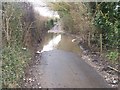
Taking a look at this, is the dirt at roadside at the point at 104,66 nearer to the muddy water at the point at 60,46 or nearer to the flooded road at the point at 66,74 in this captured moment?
the flooded road at the point at 66,74

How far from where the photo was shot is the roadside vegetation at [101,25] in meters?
10.5

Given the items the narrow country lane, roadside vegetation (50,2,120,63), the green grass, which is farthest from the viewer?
roadside vegetation (50,2,120,63)

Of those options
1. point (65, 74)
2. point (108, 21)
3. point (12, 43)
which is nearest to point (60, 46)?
point (108, 21)

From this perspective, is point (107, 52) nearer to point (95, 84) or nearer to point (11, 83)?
point (95, 84)

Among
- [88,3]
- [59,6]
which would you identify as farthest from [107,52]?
[59,6]

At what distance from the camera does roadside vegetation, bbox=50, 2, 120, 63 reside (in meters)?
10.5

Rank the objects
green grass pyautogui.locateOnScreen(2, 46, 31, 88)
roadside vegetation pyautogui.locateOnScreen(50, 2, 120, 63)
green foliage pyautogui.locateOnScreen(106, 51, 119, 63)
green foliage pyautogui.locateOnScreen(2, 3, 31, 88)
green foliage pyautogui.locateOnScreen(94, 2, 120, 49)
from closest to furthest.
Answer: green grass pyautogui.locateOnScreen(2, 46, 31, 88)
green foliage pyautogui.locateOnScreen(2, 3, 31, 88)
green foliage pyautogui.locateOnScreen(106, 51, 119, 63)
green foliage pyautogui.locateOnScreen(94, 2, 120, 49)
roadside vegetation pyautogui.locateOnScreen(50, 2, 120, 63)

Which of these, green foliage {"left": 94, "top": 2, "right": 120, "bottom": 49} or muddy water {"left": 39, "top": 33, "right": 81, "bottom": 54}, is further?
muddy water {"left": 39, "top": 33, "right": 81, "bottom": 54}

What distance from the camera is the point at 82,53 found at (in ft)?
43.7

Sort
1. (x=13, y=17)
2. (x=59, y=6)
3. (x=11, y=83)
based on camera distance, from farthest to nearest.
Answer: (x=59, y=6) < (x=13, y=17) < (x=11, y=83)

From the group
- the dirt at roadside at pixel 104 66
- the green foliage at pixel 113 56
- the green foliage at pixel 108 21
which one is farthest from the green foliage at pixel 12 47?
the green foliage at pixel 108 21

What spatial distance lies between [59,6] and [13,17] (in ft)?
33.6

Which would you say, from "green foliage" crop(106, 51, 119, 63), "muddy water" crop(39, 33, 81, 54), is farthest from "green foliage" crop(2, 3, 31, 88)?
"muddy water" crop(39, 33, 81, 54)

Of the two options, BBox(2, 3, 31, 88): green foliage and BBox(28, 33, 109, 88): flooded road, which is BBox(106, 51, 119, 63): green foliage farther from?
BBox(2, 3, 31, 88): green foliage
